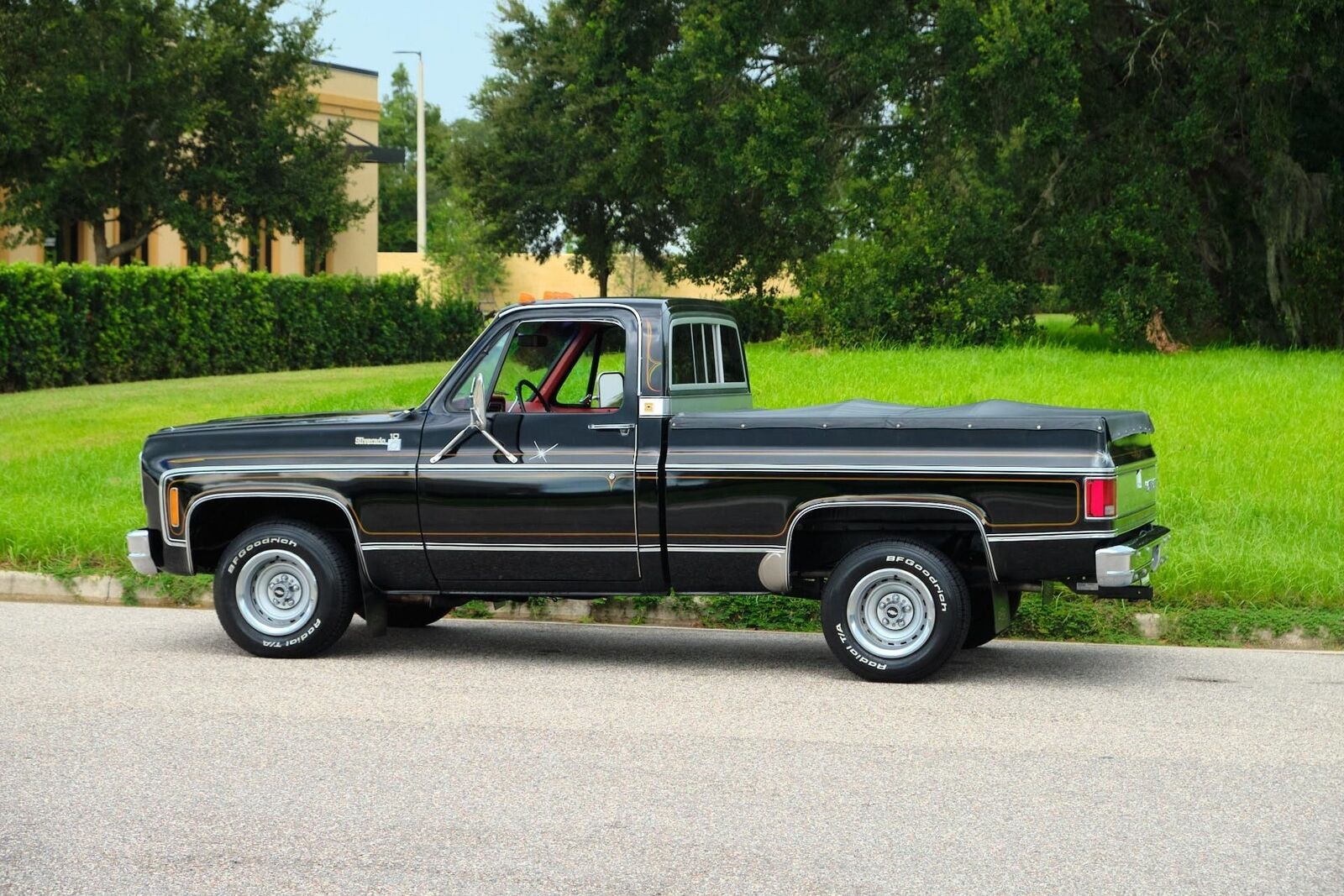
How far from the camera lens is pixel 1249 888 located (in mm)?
5137

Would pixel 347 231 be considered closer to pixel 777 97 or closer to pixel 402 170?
pixel 777 97

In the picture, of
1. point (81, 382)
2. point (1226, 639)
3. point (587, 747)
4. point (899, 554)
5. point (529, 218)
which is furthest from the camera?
point (529, 218)

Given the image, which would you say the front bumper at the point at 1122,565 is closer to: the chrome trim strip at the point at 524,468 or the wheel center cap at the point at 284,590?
the chrome trim strip at the point at 524,468

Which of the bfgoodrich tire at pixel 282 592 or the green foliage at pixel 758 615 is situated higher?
the bfgoodrich tire at pixel 282 592

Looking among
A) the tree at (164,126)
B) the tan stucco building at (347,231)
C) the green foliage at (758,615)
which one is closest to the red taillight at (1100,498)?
the green foliage at (758,615)

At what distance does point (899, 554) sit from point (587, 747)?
218cm

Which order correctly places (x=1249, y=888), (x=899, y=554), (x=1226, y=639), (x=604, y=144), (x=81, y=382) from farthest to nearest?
1. (x=604, y=144)
2. (x=81, y=382)
3. (x=1226, y=639)
4. (x=899, y=554)
5. (x=1249, y=888)

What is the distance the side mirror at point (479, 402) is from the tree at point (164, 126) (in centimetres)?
2845

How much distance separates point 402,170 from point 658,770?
9917cm

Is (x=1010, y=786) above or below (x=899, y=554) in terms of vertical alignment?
below

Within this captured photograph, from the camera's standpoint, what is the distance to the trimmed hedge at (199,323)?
26594 millimetres

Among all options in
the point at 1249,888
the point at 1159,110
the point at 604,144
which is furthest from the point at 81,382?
the point at 1249,888

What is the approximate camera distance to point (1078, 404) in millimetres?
18531

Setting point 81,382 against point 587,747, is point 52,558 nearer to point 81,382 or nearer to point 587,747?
point 587,747
